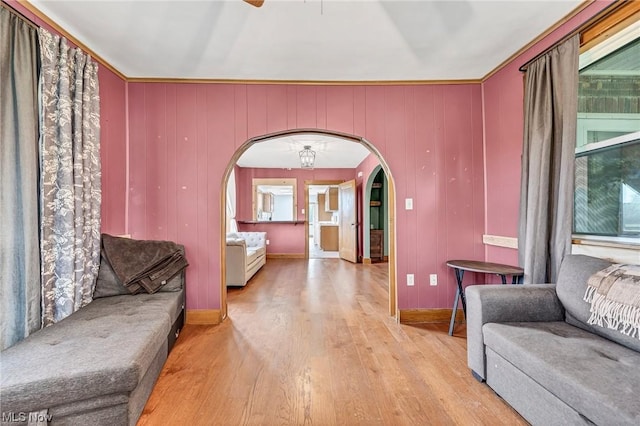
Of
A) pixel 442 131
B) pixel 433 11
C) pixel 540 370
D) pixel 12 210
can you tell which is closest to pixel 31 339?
pixel 12 210

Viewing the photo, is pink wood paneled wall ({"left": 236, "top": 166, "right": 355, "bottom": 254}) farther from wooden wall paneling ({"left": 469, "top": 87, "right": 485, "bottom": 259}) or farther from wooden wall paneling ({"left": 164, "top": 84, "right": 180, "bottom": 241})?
wooden wall paneling ({"left": 469, "top": 87, "right": 485, "bottom": 259})

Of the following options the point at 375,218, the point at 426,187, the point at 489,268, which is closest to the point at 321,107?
the point at 426,187

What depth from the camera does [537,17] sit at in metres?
2.00

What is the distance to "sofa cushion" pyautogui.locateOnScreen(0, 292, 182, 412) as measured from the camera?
3.79ft

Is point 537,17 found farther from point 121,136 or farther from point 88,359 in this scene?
point 121,136

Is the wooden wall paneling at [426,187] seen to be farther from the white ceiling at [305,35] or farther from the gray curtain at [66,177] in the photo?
the gray curtain at [66,177]

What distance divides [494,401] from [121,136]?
12.3 ft

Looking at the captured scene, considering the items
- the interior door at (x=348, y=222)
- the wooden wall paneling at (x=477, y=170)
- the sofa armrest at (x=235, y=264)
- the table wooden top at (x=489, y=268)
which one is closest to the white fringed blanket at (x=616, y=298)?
the table wooden top at (x=489, y=268)

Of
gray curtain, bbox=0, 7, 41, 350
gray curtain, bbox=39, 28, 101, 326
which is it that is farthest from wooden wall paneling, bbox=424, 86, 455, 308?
gray curtain, bbox=0, 7, 41, 350

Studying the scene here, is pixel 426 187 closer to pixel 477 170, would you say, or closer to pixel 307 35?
pixel 477 170

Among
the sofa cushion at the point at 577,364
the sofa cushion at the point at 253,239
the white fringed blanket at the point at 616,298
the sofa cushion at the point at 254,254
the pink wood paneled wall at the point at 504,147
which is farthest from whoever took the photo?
the sofa cushion at the point at 253,239

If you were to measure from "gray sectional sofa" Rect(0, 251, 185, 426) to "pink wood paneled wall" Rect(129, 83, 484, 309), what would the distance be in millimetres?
1193

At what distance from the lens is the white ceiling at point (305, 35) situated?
6.15ft

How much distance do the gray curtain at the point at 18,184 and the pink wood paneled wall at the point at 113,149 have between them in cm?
74
